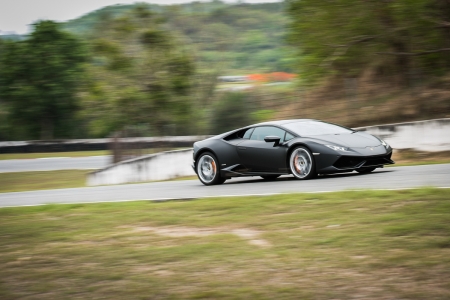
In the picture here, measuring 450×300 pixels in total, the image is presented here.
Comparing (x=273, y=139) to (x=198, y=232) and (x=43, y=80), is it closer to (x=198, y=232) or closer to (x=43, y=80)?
(x=198, y=232)

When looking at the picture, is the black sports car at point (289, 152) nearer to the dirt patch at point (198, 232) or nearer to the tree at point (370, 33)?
the dirt patch at point (198, 232)

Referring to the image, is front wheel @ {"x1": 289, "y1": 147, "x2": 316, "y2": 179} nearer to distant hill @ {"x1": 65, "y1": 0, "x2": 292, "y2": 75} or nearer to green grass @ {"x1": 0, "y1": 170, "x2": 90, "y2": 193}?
green grass @ {"x1": 0, "y1": 170, "x2": 90, "y2": 193}

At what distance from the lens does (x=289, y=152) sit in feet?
41.8

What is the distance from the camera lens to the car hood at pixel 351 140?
12305 mm

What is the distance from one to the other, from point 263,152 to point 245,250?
688cm

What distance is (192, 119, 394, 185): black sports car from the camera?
12.2 metres

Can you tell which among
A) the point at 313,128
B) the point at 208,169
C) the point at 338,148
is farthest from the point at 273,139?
the point at 208,169

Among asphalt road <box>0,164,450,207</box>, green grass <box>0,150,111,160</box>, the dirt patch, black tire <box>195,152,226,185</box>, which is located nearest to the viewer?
the dirt patch

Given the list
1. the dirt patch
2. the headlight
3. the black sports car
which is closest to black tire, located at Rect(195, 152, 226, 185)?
the black sports car

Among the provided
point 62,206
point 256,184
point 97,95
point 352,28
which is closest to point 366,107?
point 352,28

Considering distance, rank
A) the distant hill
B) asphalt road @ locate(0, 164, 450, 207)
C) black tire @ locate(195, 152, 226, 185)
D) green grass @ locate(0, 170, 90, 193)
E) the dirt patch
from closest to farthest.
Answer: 1. the dirt patch
2. asphalt road @ locate(0, 164, 450, 207)
3. black tire @ locate(195, 152, 226, 185)
4. green grass @ locate(0, 170, 90, 193)
5. the distant hill

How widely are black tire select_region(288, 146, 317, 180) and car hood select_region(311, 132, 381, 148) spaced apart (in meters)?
0.37

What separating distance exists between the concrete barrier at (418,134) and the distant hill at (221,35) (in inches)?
682

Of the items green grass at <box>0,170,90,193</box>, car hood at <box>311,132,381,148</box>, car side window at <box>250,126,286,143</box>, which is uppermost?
car side window at <box>250,126,286,143</box>
